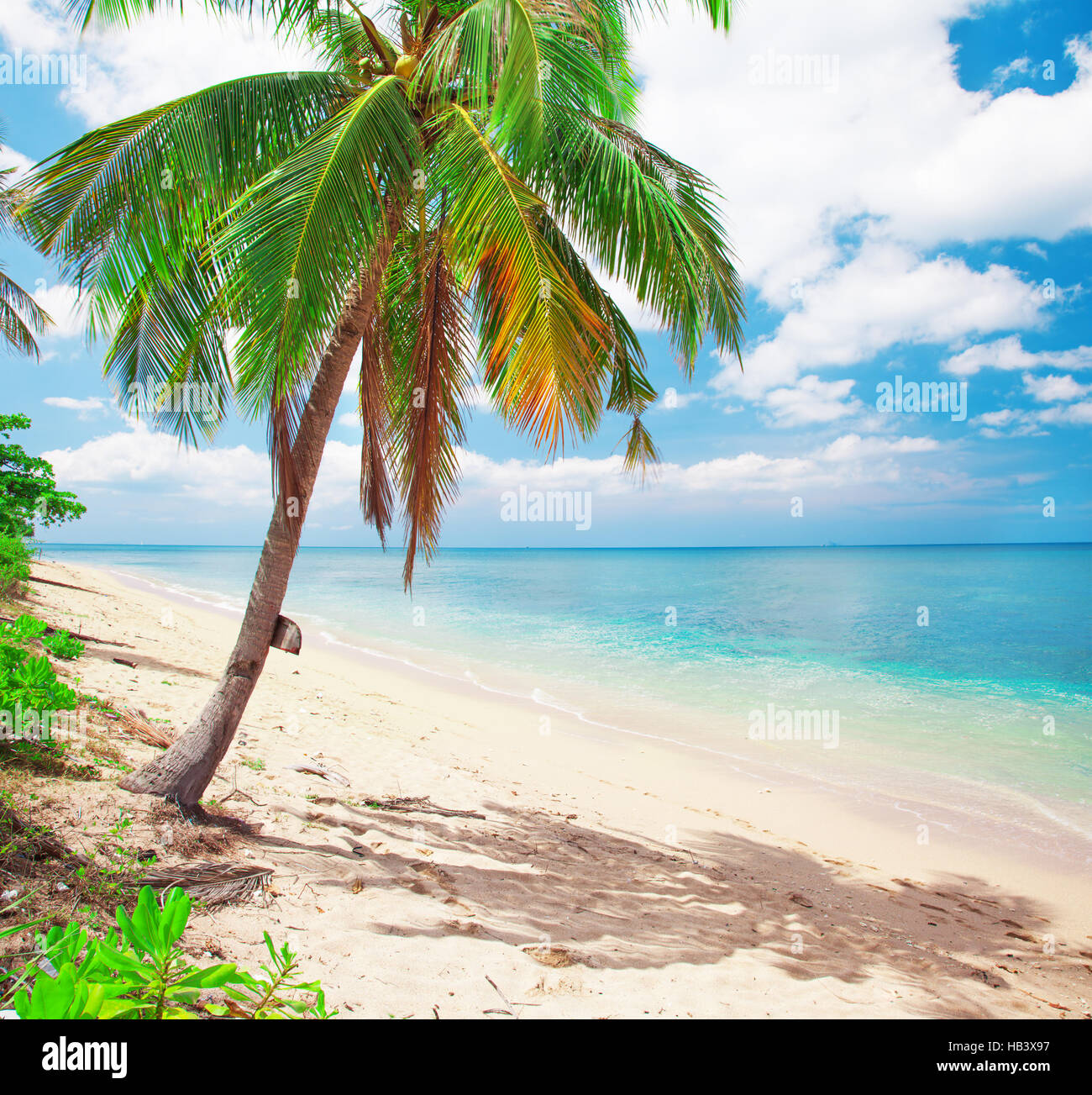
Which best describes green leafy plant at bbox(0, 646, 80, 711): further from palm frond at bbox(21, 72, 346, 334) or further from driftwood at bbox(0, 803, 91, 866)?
palm frond at bbox(21, 72, 346, 334)

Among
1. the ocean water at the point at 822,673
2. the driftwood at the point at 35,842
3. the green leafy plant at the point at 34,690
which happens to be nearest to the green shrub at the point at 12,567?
the green leafy plant at the point at 34,690

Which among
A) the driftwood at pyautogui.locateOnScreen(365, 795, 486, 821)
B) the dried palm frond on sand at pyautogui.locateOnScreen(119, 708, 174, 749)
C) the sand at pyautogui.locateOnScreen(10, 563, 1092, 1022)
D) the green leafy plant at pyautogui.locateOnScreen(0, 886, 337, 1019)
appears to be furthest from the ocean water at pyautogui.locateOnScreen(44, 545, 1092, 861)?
the green leafy plant at pyautogui.locateOnScreen(0, 886, 337, 1019)

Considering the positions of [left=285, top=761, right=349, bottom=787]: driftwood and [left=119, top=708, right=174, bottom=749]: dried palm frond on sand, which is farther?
[left=285, top=761, right=349, bottom=787]: driftwood

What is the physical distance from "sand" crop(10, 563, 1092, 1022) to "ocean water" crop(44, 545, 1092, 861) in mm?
1671

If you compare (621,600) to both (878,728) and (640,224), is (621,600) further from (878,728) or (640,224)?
(640,224)

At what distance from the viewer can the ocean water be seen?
898 centimetres

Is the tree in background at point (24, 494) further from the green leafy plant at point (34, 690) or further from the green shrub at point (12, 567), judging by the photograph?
the green leafy plant at point (34, 690)

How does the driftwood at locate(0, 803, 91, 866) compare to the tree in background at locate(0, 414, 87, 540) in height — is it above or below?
below

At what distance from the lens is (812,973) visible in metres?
3.67

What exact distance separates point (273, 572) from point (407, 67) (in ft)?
11.8

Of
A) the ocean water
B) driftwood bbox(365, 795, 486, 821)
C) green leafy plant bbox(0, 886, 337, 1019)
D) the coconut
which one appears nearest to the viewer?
green leafy plant bbox(0, 886, 337, 1019)

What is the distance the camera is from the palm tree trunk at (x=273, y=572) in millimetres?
4221

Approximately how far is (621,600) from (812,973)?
112ft

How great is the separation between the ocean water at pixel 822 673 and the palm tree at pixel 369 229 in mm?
6973
